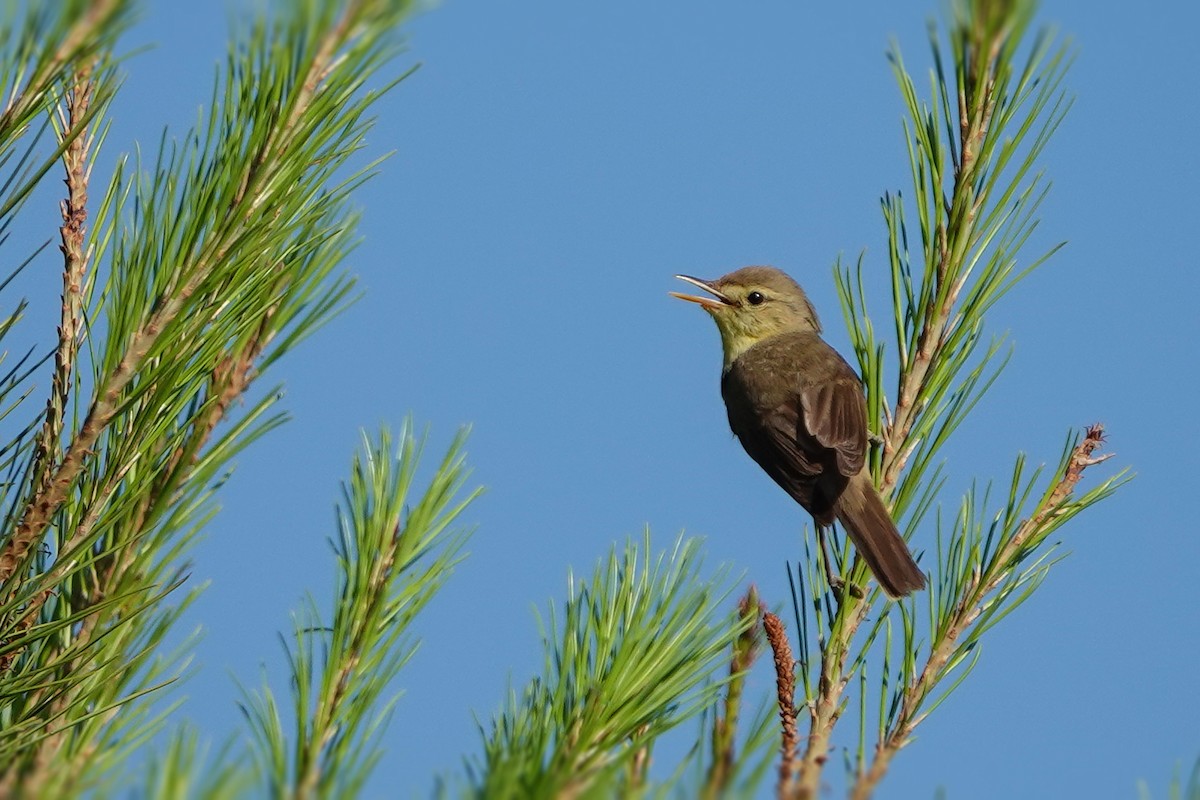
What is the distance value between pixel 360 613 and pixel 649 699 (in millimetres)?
574

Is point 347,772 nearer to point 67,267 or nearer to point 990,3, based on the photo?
point 67,267

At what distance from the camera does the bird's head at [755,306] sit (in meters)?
6.94

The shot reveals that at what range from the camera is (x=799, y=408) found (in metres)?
5.78

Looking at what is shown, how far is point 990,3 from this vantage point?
7.76 ft

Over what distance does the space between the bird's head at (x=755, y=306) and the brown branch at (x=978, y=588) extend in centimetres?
392

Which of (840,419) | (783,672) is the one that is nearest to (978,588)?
(783,672)

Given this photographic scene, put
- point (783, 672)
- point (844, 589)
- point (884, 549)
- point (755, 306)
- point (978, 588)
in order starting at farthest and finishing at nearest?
1. point (755, 306)
2. point (884, 549)
3. point (844, 589)
4. point (978, 588)
5. point (783, 672)

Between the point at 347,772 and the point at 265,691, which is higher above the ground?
the point at 265,691


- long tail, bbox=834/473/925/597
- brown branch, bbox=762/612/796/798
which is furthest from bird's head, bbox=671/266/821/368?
brown branch, bbox=762/612/796/798

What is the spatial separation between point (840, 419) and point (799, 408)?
1.72ft

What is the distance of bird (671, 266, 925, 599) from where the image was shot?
3.64 m

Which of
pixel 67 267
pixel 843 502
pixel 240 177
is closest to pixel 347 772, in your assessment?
pixel 240 177

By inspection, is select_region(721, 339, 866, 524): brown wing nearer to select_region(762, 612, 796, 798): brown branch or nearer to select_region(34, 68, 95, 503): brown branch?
select_region(762, 612, 796, 798): brown branch

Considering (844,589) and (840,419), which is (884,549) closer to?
(844,589)
